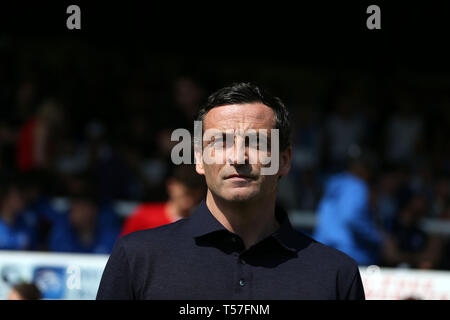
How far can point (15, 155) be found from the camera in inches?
316

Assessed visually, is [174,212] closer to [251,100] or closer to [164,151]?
[164,151]

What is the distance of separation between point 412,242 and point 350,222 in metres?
1.24

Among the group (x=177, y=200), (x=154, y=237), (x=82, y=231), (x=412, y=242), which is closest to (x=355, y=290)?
(x=154, y=237)

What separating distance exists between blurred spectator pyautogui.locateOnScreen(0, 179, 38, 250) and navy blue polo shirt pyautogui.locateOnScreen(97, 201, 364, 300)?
13.8 feet

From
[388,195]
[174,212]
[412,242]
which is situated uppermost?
[174,212]

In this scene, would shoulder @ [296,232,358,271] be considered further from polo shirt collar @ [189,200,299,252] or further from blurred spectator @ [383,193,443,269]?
blurred spectator @ [383,193,443,269]

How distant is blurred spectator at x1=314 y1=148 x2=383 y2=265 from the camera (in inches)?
247

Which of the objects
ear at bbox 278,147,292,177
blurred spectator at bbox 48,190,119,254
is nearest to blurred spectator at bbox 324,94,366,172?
blurred spectator at bbox 48,190,119,254

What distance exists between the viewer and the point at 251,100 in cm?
263

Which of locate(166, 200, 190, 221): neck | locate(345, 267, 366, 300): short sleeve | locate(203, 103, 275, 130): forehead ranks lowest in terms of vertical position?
locate(166, 200, 190, 221): neck
